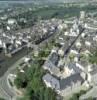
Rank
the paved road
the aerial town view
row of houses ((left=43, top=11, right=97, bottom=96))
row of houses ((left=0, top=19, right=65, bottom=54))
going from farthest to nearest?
row of houses ((left=0, top=19, right=65, bottom=54)) → the paved road → row of houses ((left=43, top=11, right=97, bottom=96)) → the aerial town view

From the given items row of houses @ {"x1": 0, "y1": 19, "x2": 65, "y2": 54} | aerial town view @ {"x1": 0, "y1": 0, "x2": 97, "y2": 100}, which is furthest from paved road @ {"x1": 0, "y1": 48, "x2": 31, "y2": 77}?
row of houses @ {"x1": 0, "y1": 19, "x2": 65, "y2": 54}

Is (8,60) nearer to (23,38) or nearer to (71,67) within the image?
(23,38)

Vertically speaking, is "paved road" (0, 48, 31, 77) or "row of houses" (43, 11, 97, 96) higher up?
"row of houses" (43, 11, 97, 96)

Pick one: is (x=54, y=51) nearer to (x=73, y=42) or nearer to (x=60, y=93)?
(x=73, y=42)

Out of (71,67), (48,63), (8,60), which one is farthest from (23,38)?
(71,67)

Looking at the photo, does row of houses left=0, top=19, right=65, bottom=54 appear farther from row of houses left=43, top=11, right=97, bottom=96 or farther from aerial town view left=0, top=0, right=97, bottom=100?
row of houses left=43, top=11, right=97, bottom=96

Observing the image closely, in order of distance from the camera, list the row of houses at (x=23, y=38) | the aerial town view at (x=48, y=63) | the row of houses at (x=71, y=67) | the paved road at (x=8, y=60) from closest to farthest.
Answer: the aerial town view at (x=48, y=63)
the row of houses at (x=71, y=67)
the paved road at (x=8, y=60)
the row of houses at (x=23, y=38)

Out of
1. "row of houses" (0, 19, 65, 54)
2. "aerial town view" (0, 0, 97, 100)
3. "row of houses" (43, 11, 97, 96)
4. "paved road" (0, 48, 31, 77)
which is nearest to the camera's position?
"aerial town view" (0, 0, 97, 100)

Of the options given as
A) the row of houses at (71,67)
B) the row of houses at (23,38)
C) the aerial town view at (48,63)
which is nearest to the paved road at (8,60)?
the aerial town view at (48,63)

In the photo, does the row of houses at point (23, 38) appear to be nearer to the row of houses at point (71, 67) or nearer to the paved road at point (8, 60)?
the paved road at point (8, 60)

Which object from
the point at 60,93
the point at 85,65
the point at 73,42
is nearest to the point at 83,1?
the point at 73,42

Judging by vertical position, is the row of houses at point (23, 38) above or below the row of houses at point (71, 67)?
below
